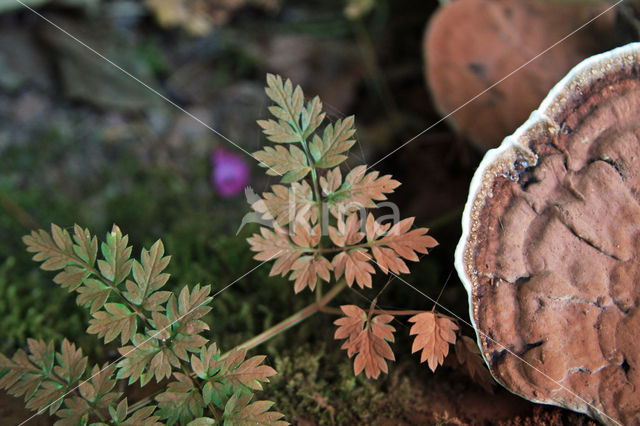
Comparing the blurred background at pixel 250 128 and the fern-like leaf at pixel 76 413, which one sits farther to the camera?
the blurred background at pixel 250 128

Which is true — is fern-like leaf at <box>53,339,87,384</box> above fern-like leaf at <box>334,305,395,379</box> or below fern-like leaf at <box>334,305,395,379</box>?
above

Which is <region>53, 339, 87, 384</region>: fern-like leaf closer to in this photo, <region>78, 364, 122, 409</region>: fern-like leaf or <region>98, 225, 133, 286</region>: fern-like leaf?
<region>78, 364, 122, 409</region>: fern-like leaf

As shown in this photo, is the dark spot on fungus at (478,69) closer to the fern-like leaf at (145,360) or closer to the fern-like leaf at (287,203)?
the fern-like leaf at (287,203)

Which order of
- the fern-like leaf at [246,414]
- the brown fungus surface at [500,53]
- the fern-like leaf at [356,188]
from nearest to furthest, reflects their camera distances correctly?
the fern-like leaf at [246,414]
the fern-like leaf at [356,188]
the brown fungus surface at [500,53]

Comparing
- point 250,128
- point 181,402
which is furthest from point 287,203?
point 250,128

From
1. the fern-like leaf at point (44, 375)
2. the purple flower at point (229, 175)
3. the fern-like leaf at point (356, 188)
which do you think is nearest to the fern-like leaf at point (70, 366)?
the fern-like leaf at point (44, 375)

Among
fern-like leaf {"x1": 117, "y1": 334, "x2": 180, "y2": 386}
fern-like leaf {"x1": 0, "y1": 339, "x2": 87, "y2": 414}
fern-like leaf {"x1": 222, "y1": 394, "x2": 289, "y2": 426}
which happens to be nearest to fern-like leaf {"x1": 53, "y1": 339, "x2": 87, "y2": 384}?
fern-like leaf {"x1": 0, "y1": 339, "x2": 87, "y2": 414}
